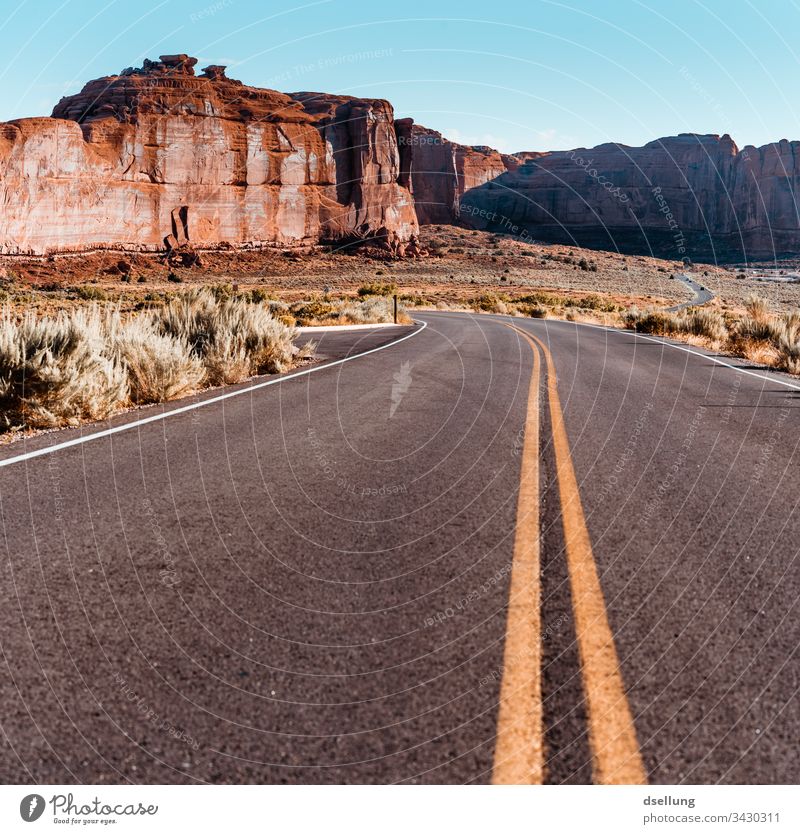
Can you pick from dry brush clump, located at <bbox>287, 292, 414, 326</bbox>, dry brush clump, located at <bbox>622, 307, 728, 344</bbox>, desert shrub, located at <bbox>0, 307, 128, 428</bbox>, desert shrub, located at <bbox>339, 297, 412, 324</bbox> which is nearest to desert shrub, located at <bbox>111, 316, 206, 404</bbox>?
desert shrub, located at <bbox>0, 307, 128, 428</bbox>

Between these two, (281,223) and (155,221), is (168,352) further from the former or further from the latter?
(281,223)

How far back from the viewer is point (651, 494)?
15.6 ft

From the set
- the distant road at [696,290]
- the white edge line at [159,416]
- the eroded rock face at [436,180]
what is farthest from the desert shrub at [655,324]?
the eroded rock face at [436,180]

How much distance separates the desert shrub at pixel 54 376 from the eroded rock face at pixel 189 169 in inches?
2492

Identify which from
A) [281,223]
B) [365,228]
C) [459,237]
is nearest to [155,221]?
[281,223]

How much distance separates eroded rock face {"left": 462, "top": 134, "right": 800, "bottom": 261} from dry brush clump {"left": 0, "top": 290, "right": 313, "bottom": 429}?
144 m

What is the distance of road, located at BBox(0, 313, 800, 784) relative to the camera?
2.08 m

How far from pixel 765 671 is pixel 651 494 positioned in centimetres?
231

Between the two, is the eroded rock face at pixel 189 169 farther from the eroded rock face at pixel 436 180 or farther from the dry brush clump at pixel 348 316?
the eroded rock face at pixel 436 180

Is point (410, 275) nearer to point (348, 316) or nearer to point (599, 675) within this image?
point (348, 316)

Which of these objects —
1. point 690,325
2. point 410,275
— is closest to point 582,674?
point 690,325

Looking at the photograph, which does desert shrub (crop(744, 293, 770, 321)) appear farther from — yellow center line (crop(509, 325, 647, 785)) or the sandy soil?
the sandy soil

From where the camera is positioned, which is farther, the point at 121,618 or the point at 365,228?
the point at 365,228

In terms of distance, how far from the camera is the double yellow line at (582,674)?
201cm
